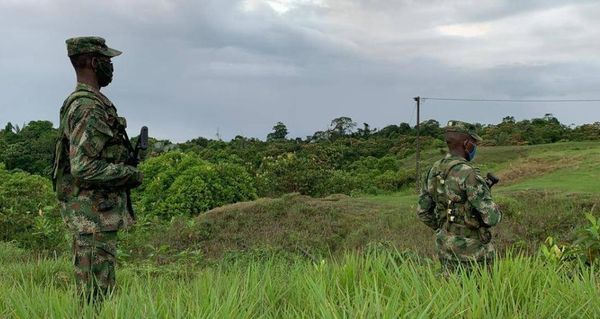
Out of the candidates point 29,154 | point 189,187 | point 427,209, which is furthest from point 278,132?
point 427,209

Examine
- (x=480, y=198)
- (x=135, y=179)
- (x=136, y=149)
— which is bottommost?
(x=480, y=198)

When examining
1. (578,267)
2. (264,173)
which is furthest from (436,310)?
(264,173)

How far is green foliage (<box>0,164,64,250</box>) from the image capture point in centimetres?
936

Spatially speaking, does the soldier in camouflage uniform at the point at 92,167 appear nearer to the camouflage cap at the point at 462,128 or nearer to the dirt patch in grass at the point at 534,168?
the camouflage cap at the point at 462,128

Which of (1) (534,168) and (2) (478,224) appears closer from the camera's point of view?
(2) (478,224)

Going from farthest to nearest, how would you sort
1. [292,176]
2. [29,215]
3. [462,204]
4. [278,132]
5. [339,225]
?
[278,132] → [292,176] → [339,225] → [29,215] → [462,204]

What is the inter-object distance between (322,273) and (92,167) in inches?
62.6

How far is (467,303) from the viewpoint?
2.80 m

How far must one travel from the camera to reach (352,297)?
3137 millimetres

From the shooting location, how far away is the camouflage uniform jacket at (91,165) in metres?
3.92

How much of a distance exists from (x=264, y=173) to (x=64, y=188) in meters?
18.6

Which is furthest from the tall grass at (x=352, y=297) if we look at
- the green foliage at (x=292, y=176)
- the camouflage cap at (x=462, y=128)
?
the green foliage at (x=292, y=176)

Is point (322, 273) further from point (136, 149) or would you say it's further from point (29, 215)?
point (29, 215)

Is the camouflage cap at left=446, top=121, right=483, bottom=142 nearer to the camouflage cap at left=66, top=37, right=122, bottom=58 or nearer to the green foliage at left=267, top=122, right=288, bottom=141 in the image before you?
the camouflage cap at left=66, top=37, right=122, bottom=58
